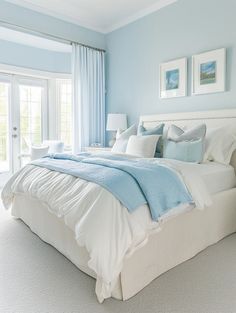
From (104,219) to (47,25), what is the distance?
3.67m

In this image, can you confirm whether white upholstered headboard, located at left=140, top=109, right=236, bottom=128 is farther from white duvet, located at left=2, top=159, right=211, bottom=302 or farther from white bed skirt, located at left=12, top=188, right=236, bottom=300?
white duvet, located at left=2, top=159, right=211, bottom=302

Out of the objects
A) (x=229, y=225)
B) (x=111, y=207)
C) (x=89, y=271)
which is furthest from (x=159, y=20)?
(x=89, y=271)

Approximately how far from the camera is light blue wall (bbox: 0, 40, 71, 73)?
483 centimetres

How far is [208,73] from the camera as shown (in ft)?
11.1

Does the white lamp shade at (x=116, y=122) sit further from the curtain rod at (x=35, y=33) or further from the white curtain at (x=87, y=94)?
the curtain rod at (x=35, y=33)

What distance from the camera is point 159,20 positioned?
3.96m

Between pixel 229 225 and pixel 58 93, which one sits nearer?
pixel 229 225

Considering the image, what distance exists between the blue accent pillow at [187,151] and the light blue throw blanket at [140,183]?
707mm

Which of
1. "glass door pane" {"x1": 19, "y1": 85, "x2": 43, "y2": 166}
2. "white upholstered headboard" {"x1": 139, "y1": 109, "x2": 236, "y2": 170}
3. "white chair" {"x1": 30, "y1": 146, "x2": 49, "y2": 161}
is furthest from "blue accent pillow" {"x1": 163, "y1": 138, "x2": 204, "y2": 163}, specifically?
"glass door pane" {"x1": 19, "y1": 85, "x2": 43, "y2": 166}

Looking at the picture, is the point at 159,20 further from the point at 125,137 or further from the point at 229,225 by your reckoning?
the point at 229,225

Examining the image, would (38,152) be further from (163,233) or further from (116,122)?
(163,233)

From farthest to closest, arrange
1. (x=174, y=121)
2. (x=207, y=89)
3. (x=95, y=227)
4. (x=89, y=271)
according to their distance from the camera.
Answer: (x=174, y=121) → (x=207, y=89) → (x=89, y=271) → (x=95, y=227)

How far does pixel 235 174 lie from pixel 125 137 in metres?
1.56

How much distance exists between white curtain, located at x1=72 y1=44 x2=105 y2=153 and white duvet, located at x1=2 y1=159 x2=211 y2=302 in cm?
256
